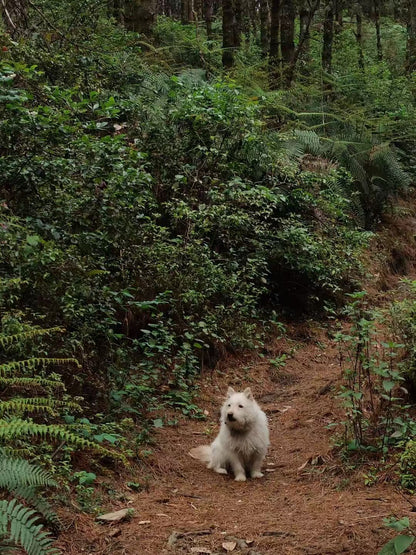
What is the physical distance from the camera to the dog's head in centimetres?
581

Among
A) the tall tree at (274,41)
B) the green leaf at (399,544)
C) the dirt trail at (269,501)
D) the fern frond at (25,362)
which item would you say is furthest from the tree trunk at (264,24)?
the green leaf at (399,544)

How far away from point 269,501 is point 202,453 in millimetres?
1363

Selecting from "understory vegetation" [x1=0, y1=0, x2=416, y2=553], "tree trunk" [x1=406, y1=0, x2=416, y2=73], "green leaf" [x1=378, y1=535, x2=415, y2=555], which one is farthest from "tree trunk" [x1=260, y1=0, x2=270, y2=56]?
"green leaf" [x1=378, y1=535, x2=415, y2=555]

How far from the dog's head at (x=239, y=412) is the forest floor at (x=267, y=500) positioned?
20.0 inches

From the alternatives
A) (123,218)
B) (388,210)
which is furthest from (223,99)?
(388,210)

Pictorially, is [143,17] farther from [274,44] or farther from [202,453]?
[202,453]

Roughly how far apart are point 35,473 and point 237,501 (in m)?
2.13

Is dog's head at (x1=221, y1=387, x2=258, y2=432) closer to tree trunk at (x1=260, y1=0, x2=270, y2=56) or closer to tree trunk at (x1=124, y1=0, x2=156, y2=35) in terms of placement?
tree trunk at (x1=124, y1=0, x2=156, y2=35)

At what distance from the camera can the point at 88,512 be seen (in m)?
4.23

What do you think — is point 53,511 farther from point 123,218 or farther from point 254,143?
point 254,143

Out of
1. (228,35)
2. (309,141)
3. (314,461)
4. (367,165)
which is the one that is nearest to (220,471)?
(314,461)

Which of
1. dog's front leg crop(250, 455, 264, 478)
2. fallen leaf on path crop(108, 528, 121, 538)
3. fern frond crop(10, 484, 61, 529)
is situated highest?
fern frond crop(10, 484, 61, 529)

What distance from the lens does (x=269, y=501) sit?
4.95m

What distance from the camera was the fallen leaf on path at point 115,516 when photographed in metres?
4.19
